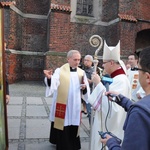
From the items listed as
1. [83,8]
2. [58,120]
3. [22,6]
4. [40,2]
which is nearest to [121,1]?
[83,8]

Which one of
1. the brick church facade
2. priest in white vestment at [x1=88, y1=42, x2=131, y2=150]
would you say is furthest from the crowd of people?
the brick church facade

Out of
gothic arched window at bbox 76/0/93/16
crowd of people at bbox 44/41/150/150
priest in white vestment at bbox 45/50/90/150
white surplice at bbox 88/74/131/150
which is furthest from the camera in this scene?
gothic arched window at bbox 76/0/93/16

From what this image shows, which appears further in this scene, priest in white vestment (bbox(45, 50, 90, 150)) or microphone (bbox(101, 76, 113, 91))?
priest in white vestment (bbox(45, 50, 90, 150))

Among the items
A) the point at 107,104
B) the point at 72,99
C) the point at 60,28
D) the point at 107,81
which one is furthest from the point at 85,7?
the point at 107,104

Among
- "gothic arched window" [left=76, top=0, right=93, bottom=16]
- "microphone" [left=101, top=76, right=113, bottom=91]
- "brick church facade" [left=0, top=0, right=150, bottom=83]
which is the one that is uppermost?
"gothic arched window" [left=76, top=0, right=93, bottom=16]

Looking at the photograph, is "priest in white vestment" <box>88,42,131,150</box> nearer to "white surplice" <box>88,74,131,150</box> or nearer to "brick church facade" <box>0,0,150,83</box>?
"white surplice" <box>88,74,131,150</box>

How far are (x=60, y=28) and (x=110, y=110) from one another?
8.87 metres

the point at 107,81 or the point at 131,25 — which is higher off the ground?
the point at 131,25

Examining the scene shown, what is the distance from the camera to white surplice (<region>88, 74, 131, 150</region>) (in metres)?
2.85

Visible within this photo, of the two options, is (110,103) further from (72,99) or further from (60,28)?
(60,28)

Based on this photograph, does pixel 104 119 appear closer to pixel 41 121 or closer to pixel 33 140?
pixel 33 140

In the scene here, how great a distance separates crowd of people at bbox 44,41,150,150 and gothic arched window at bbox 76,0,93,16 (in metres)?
7.87

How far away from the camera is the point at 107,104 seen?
2.87 m

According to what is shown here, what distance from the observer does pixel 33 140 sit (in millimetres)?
4402
